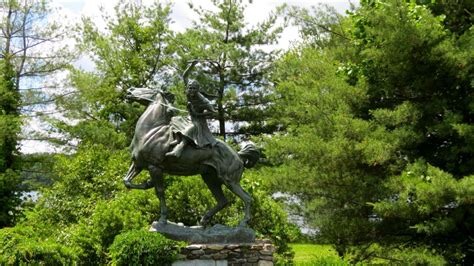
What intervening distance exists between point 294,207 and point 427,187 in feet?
17.6

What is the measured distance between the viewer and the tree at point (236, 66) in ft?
64.1

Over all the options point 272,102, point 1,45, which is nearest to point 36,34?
point 1,45

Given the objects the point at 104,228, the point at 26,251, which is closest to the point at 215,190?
the point at 104,228

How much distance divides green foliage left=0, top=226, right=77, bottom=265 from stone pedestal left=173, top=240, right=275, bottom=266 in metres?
1.59

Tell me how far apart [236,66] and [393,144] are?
32.3 ft

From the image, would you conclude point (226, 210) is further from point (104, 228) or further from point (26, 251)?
point (26, 251)

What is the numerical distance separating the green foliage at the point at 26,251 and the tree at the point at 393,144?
5176 mm

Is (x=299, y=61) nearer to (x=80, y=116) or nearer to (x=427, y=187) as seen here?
(x=427, y=187)

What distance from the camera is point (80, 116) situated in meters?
19.8

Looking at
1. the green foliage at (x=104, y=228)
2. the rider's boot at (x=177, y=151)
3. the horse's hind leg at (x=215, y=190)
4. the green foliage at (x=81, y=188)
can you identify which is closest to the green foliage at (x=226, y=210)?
the green foliage at (x=104, y=228)

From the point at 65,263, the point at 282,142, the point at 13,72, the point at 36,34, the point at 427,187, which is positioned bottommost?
the point at 65,263

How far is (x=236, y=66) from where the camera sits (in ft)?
65.1

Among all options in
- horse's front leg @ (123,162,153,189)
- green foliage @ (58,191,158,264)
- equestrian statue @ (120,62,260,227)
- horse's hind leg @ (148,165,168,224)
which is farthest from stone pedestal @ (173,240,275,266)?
green foliage @ (58,191,158,264)

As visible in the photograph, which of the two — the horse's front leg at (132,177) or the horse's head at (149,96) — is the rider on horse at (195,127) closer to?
the horse's head at (149,96)
